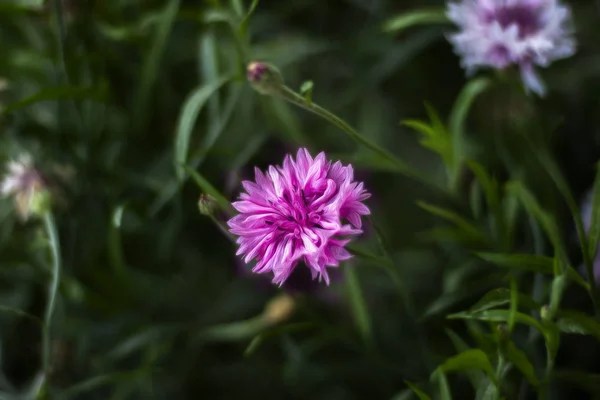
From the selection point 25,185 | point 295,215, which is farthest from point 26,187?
point 295,215

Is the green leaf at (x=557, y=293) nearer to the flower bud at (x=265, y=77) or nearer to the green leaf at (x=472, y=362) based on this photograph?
the green leaf at (x=472, y=362)

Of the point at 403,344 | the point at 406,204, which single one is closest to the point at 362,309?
the point at 403,344

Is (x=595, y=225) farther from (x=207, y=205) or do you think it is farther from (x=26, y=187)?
(x=26, y=187)

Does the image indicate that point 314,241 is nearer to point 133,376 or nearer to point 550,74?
point 133,376

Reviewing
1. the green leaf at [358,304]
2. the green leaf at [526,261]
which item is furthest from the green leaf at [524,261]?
the green leaf at [358,304]

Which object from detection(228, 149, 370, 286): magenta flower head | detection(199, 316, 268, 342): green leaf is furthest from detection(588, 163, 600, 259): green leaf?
detection(199, 316, 268, 342): green leaf

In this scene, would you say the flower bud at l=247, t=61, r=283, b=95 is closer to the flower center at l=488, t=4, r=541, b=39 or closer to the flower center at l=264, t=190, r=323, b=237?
the flower center at l=264, t=190, r=323, b=237
